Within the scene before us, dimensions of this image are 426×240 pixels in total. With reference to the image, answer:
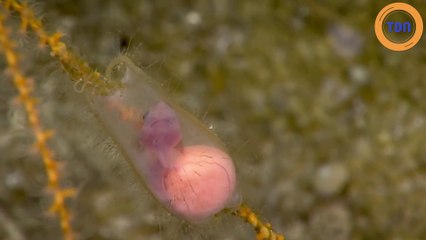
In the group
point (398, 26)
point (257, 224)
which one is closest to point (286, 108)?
point (398, 26)

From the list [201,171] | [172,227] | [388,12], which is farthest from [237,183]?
[388,12]

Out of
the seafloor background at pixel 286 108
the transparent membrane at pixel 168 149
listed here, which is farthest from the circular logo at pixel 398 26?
the transparent membrane at pixel 168 149

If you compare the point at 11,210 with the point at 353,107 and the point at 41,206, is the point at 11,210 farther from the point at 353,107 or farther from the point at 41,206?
the point at 353,107

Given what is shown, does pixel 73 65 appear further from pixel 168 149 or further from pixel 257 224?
pixel 257 224

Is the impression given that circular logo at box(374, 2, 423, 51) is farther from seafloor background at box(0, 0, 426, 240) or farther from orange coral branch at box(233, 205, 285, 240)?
orange coral branch at box(233, 205, 285, 240)

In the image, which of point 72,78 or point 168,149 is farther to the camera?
point 72,78

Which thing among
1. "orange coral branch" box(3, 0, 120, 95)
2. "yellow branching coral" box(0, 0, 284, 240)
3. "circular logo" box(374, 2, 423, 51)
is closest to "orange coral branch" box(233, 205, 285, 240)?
"yellow branching coral" box(0, 0, 284, 240)
